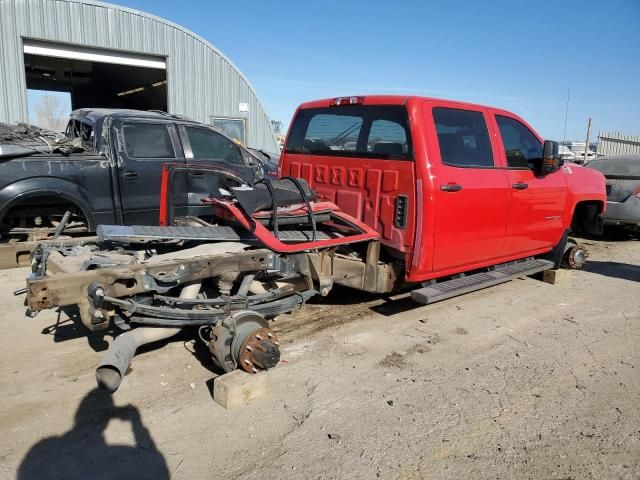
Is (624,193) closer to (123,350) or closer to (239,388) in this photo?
(239,388)

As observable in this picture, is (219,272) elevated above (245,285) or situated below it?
above

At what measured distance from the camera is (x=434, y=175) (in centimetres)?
443

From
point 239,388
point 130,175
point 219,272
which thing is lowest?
point 239,388

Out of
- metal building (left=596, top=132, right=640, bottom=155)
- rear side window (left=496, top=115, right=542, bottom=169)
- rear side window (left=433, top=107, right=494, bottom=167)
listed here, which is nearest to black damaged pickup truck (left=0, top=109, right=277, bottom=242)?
rear side window (left=433, top=107, right=494, bottom=167)

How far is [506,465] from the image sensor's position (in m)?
2.75

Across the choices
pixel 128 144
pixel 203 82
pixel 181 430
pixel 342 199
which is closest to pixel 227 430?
pixel 181 430

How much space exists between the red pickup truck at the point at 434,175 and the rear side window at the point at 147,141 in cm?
201

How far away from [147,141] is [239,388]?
4.60m

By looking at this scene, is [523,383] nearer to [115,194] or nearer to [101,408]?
[101,408]

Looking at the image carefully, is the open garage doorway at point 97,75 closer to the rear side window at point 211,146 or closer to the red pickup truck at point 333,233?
the rear side window at point 211,146

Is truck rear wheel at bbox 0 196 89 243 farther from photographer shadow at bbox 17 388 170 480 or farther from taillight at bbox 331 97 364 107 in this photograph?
photographer shadow at bbox 17 388 170 480

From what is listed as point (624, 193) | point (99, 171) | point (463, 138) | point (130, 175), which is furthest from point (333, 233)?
point (624, 193)

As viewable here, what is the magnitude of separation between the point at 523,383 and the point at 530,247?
102 inches

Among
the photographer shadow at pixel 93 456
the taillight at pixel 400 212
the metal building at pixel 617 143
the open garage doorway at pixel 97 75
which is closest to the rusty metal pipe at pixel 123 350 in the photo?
the photographer shadow at pixel 93 456
